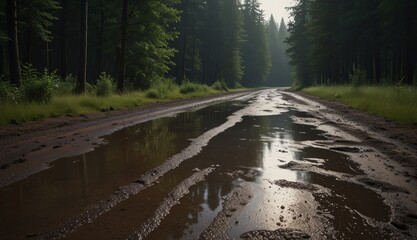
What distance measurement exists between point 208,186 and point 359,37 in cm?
3545

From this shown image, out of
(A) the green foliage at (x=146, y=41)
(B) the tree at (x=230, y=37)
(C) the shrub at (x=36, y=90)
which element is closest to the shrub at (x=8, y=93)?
(C) the shrub at (x=36, y=90)

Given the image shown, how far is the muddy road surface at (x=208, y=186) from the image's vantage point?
9.91 feet

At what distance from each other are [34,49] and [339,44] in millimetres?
35602

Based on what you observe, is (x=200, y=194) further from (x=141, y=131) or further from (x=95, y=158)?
(x=141, y=131)

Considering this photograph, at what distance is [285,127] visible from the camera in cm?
975

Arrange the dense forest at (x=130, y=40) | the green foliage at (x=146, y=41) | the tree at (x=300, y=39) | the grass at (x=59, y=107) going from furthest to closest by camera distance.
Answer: the tree at (x=300, y=39) → the green foliage at (x=146, y=41) → the dense forest at (x=130, y=40) → the grass at (x=59, y=107)

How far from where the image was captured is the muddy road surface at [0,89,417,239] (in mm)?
3021

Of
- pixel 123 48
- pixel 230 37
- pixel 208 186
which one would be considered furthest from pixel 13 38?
pixel 230 37

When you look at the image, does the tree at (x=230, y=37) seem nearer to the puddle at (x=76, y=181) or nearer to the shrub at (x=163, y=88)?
the shrub at (x=163, y=88)

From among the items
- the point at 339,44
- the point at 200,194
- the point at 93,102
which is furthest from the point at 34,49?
the point at 200,194

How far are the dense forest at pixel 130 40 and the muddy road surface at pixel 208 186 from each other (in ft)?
31.0

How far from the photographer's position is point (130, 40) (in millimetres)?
26188

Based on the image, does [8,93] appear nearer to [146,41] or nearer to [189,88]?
[146,41]

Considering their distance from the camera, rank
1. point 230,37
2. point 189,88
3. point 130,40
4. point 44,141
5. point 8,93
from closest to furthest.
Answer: point 44,141 → point 8,93 → point 130,40 → point 189,88 → point 230,37
